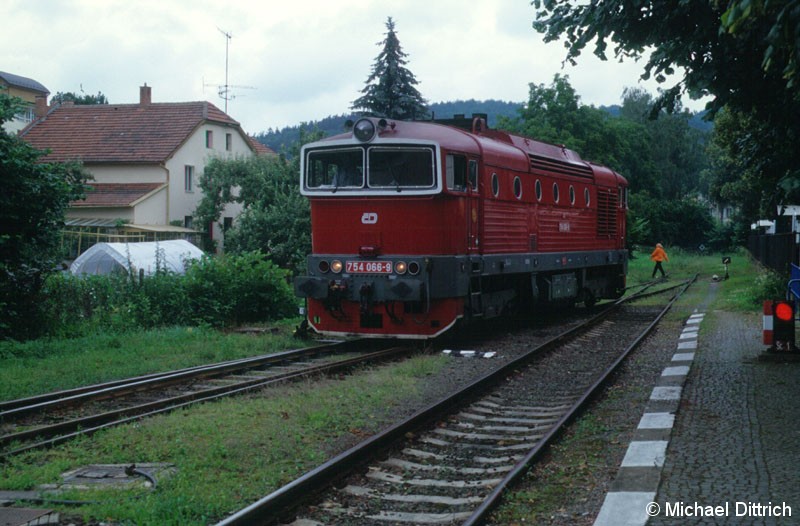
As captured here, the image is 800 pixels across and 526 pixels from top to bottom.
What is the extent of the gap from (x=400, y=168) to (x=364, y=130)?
84 centimetres

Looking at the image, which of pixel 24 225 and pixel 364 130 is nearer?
pixel 364 130

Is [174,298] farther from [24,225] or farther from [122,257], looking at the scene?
[122,257]

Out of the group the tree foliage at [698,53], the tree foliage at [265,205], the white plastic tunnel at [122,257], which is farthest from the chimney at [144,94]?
the tree foliage at [698,53]

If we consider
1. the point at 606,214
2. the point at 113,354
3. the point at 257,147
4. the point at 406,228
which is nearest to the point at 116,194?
the point at 257,147

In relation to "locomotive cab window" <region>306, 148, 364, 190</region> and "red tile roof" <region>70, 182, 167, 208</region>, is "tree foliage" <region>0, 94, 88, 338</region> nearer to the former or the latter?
"locomotive cab window" <region>306, 148, 364, 190</region>

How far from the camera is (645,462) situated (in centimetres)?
670

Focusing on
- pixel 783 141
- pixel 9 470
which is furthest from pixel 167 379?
pixel 783 141

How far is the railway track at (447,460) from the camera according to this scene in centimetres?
566

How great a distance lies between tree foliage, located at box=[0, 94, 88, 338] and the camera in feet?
48.0

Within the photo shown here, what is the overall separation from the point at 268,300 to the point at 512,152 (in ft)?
20.9

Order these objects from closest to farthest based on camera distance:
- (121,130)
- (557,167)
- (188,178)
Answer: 1. (557,167)
2. (188,178)
3. (121,130)

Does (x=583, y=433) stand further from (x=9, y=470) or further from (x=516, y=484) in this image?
(x=9, y=470)

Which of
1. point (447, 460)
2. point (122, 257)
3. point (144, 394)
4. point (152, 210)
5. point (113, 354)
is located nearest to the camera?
point (447, 460)

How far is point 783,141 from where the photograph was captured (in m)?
10.5
